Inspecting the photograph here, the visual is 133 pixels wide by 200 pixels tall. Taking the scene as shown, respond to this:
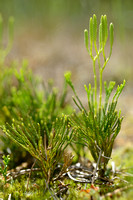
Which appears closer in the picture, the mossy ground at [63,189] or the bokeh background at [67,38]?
the mossy ground at [63,189]

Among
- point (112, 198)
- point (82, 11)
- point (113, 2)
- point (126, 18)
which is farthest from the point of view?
point (82, 11)

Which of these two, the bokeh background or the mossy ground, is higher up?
the bokeh background

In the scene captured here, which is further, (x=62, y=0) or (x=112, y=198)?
(x=62, y=0)

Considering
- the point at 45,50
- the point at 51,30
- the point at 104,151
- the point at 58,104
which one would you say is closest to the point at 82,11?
the point at 51,30

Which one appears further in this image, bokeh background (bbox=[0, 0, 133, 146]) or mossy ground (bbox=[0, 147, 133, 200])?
bokeh background (bbox=[0, 0, 133, 146])

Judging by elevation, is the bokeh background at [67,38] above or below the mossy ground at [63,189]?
above

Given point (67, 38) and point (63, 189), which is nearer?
point (63, 189)

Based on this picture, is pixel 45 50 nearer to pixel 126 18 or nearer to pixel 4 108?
pixel 126 18

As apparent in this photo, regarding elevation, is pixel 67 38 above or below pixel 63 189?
above
